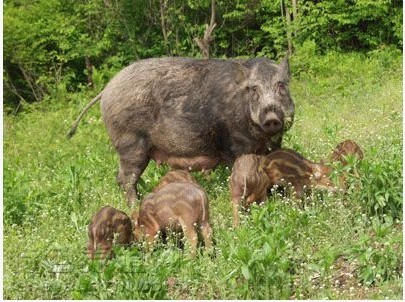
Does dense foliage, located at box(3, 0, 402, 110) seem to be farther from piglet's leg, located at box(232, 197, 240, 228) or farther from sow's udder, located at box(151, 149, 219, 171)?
piglet's leg, located at box(232, 197, 240, 228)

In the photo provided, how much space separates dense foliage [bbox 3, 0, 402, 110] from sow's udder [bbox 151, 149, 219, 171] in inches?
470

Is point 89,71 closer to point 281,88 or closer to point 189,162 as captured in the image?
point 189,162

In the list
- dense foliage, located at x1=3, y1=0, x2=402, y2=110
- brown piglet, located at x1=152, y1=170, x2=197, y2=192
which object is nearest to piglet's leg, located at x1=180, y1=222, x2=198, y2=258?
brown piglet, located at x1=152, y1=170, x2=197, y2=192

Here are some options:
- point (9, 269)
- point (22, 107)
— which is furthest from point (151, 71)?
point (22, 107)

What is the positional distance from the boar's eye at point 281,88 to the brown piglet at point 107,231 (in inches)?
82.5

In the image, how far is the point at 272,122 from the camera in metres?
7.04

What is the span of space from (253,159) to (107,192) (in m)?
2.00

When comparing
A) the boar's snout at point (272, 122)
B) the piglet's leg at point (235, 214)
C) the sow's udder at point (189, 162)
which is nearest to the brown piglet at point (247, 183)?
the piglet's leg at point (235, 214)

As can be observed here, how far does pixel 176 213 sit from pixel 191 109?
1.86 metres

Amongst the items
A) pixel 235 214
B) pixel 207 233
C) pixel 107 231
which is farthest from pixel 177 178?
pixel 107 231

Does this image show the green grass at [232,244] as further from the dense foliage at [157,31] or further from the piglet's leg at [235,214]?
the dense foliage at [157,31]

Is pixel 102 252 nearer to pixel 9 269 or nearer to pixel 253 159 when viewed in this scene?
pixel 9 269

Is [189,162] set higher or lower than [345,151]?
lower

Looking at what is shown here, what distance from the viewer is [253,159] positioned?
22.5 ft
